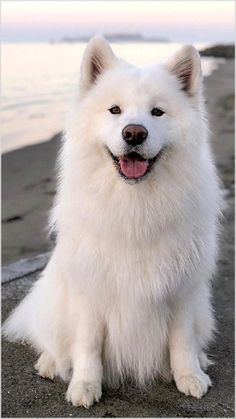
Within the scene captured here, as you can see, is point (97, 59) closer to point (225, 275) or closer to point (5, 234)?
point (225, 275)

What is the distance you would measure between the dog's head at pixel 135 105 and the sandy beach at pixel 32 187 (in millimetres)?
3167

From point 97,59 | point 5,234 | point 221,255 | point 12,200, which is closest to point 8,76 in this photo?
point 12,200

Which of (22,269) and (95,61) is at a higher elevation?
(95,61)

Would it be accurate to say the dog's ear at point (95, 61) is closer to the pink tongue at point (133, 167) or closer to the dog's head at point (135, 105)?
the dog's head at point (135, 105)

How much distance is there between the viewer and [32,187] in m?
7.73

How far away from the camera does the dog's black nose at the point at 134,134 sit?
7.09 feet

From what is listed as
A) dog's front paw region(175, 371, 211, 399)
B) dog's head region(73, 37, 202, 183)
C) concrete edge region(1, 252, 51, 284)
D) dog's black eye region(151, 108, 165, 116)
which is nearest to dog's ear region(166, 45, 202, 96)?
dog's head region(73, 37, 202, 183)

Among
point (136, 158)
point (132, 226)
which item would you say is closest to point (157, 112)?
point (136, 158)

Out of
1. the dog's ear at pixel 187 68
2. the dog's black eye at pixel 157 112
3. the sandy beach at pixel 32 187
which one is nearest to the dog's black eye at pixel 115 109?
the dog's black eye at pixel 157 112

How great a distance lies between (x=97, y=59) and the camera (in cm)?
254

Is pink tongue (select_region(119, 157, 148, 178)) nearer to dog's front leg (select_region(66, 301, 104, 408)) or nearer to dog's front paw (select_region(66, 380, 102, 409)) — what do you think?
dog's front leg (select_region(66, 301, 104, 408))

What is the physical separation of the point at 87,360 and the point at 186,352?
0.53 meters

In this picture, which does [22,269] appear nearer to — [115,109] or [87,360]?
[87,360]

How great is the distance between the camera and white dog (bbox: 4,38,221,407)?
2.36 m
